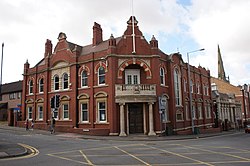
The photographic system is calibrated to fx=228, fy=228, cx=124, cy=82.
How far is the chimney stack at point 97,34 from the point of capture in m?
31.6

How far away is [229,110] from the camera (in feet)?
161

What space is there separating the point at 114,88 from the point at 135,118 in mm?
3956

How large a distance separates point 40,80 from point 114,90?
1409 cm

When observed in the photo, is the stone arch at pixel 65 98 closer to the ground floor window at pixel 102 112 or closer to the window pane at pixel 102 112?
the ground floor window at pixel 102 112

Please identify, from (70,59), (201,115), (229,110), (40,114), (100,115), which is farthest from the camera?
(229,110)

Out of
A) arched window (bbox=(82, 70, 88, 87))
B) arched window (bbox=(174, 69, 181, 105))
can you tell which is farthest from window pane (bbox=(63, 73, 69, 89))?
arched window (bbox=(174, 69, 181, 105))

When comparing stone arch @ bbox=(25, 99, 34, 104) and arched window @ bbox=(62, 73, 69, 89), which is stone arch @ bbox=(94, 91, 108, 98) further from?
stone arch @ bbox=(25, 99, 34, 104)


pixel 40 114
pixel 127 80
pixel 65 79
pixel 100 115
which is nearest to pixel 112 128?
pixel 100 115

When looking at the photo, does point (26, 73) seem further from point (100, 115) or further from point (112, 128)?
point (112, 128)

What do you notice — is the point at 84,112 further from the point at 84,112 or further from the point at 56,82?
the point at 56,82

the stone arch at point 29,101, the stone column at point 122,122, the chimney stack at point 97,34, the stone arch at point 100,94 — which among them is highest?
the chimney stack at point 97,34

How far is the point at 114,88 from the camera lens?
24.4 meters

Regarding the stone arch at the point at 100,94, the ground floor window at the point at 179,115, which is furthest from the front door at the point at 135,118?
the ground floor window at the point at 179,115

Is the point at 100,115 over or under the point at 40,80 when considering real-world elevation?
under
